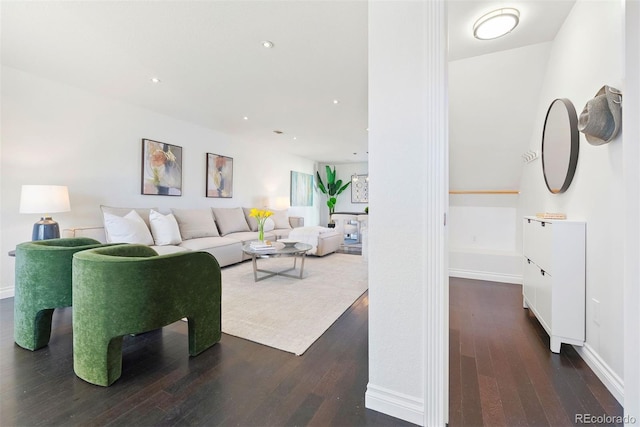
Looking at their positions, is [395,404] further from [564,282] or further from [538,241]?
[538,241]

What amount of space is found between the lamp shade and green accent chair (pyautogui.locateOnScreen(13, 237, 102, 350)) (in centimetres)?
98

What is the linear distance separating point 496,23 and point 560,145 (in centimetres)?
110

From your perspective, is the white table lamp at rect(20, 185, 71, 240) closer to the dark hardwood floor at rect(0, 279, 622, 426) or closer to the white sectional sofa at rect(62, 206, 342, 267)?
the white sectional sofa at rect(62, 206, 342, 267)

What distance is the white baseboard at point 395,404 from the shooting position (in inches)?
47.3

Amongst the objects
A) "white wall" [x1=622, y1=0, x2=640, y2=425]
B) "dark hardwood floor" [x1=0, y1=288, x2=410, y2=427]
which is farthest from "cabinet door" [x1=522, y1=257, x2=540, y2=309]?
"dark hardwood floor" [x1=0, y1=288, x2=410, y2=427]

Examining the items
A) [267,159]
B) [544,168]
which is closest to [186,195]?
[267,159]

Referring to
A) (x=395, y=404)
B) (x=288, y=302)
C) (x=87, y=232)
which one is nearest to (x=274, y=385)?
(x=395, y=404)

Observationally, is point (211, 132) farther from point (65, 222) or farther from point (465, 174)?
point (465, 174)

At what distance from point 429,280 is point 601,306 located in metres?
1.30

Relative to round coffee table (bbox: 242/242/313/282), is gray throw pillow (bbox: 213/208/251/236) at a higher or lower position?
higher

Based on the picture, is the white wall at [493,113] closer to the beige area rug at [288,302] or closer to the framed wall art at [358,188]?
the beige area rug at [288,302]

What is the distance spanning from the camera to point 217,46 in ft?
7.57

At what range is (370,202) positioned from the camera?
130cm

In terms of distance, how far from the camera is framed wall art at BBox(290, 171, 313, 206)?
7511mm
